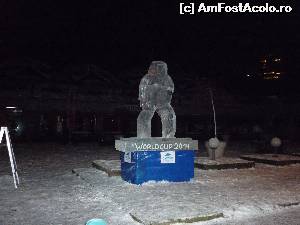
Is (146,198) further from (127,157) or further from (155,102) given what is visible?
(155,102)

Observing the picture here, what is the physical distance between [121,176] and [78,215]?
12.8 feet

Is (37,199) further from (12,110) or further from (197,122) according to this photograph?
(197,122)

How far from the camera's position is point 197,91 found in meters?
28.3

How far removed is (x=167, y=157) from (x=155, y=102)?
1.46 meters

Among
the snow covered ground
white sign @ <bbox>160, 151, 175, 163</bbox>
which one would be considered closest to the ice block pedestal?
white sign @ <bbox>160, 151, 175, 163</bbox>

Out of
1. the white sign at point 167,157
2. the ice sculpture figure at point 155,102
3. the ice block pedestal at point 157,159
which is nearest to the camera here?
the ice block pedestal at point 157,159

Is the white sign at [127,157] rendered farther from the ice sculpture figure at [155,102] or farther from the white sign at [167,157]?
the white sign at [167,157]

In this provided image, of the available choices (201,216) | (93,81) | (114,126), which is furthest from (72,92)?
(201,216)

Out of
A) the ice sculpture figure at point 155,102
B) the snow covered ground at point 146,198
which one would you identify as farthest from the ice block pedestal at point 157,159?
the ice sculpture figure at point 155,102

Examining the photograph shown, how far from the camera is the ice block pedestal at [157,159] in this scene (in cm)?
869

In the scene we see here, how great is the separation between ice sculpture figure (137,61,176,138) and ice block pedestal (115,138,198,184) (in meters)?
0.51

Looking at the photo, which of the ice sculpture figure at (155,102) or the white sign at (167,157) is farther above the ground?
the ice sculpture figure at (155,102)

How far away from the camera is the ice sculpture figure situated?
368 inches

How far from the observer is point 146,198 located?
7.21 metres
